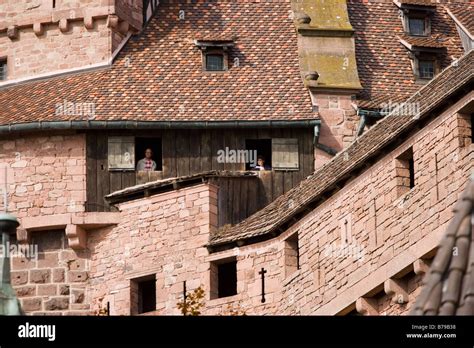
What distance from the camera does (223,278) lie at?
45.1m

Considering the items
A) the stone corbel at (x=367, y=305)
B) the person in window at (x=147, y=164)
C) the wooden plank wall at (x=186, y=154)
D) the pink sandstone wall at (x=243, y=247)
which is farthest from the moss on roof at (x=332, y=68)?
the stone corbel at (x=367, y=305)

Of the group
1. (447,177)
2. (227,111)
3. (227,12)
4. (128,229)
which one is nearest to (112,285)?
(128,229)

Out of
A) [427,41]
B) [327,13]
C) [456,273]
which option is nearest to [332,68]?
[327,13]

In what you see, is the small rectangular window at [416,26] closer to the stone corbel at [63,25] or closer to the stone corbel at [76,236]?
the stone corbel at [63,25]

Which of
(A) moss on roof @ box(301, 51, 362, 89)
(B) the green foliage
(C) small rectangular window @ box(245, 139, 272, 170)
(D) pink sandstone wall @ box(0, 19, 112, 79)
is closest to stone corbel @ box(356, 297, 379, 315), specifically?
(B) the green foliage

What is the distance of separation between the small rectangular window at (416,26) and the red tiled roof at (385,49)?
0.21m

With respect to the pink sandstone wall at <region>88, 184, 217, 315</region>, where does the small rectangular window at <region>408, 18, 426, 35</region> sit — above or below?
above

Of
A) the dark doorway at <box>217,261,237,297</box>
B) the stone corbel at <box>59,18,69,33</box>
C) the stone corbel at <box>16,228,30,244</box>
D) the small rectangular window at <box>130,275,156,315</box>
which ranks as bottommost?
the small rectangular window at <box>130,275,156,315</box>

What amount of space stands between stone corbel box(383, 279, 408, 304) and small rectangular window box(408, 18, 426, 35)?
49.2ft

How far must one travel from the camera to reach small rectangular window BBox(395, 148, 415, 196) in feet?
127

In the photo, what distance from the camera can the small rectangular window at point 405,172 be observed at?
3875cm

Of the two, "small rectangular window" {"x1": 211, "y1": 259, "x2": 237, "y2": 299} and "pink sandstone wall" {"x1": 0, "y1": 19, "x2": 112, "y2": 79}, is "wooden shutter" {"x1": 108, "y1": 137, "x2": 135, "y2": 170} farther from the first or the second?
"small rectangular window" {"x1": 211, "y1": 259, "x2": 237, "y2": 299}

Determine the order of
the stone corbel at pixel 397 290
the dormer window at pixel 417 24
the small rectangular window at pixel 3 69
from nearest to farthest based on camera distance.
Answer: the stone corbel at pixel 397 290
the small rectangular window at pixel 3 69
the dormer window at pixel 417 24

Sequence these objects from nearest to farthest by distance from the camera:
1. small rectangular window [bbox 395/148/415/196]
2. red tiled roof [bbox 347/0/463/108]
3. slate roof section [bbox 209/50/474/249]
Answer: small rectangular window [bbox 395/148/415/196], slate roof section [bbox 209/50/474/249], red tiled roof [bbox 347/0/463/108]
